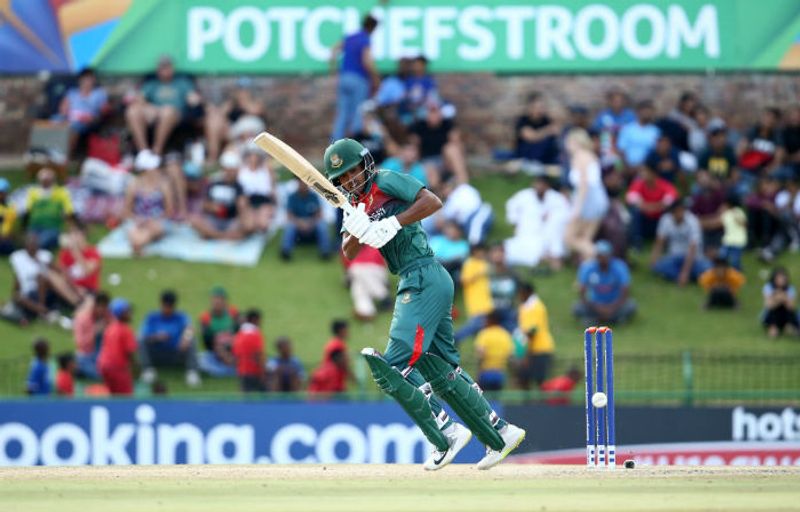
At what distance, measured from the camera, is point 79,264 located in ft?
67.8

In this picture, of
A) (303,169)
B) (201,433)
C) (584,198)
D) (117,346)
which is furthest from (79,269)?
(303,169)

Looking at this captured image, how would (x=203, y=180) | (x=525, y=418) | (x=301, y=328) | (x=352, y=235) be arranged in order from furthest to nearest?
(x=203, y=180) → (x=301, y=328) → (x=525, y=418) → (x=352, y=235)

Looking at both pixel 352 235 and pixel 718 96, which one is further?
pixel 718 96

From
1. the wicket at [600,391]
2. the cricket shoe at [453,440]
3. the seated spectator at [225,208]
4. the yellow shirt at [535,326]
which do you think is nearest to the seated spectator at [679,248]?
the yellow shirt at [535,326]

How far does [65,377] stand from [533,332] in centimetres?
532

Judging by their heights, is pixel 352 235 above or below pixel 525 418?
above

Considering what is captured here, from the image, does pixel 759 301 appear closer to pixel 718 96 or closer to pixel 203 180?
pixel 718 96

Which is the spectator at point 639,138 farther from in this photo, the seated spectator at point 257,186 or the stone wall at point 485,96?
the seated spectator at point 257,186

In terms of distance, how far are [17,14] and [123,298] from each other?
5425mm

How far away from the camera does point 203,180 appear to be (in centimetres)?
2258

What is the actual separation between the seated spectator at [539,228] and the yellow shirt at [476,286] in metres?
1.28

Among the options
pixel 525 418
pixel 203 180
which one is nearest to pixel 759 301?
pixel 525 418

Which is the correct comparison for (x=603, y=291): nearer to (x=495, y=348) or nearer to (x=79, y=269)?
(x=495, y=348)

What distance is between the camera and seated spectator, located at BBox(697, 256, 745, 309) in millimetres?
20891
